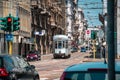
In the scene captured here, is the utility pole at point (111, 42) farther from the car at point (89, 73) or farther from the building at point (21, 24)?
the building at point (21, 24)

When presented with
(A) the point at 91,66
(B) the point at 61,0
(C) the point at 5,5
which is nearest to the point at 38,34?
(C) the point at 5,5

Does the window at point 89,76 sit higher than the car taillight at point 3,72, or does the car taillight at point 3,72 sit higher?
the window at point 89,76

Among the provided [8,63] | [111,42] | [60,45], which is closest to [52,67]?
[60,45]

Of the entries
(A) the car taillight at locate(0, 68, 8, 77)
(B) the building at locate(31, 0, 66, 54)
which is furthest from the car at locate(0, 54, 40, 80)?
(B) the building at locate(31, 0, 66, 54)

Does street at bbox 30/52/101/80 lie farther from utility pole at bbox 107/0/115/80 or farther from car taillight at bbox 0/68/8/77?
utility pole at bbox 107/0/115/80

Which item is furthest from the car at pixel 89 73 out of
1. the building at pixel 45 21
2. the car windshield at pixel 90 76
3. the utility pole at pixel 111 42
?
the building at pixel 45 21

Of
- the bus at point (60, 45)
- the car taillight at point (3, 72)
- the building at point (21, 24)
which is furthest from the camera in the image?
the bus at point (60, 45)

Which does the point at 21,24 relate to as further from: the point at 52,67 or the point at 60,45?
the point at 52,67

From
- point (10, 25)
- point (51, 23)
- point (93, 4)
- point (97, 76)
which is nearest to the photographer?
point (97, 76)

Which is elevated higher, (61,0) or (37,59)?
(61,0)

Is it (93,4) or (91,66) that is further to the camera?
(93,4)

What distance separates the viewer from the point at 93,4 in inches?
2393

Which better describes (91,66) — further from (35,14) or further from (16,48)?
(35,14)

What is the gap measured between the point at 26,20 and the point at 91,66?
69387 mm
